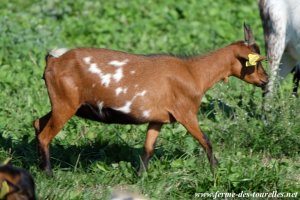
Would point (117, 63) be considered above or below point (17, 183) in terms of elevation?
above

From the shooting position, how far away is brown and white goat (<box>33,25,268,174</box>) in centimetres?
744

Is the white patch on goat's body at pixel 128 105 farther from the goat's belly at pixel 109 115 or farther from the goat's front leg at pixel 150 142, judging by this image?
the goat's front leg at pixel 150 142

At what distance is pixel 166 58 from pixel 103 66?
535mm

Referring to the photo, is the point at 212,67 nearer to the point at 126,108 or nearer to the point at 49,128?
the point at 126,108

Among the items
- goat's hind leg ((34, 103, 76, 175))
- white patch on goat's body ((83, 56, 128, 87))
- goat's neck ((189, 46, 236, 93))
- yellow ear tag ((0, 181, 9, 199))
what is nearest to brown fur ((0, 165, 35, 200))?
yellow ear tag ((0, 181, 9, 199))

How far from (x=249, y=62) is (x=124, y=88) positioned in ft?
3.37

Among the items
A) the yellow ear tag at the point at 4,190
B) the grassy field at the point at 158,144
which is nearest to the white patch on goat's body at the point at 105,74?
the grassy field at the point at 158,144

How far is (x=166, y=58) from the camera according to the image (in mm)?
7672

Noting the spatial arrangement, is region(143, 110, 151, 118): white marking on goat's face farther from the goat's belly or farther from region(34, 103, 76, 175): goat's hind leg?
region(34, 103, 76, 175): goat's hind leg

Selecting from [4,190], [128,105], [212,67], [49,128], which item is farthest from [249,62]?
[4,190]

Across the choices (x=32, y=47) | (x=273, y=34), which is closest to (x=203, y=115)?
(x=273, y=34)

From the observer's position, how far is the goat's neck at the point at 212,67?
765cm

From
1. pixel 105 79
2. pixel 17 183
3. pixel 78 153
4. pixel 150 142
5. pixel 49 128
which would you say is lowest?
pixel 78 153

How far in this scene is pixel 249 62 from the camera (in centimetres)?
755
